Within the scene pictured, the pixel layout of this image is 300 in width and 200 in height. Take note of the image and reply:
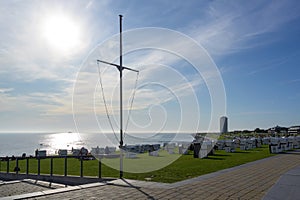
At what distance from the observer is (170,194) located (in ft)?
23.5

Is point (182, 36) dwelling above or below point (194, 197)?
above

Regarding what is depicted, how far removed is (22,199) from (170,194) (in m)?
3.14

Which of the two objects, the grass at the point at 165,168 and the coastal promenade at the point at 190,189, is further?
the grass at the point at 165,168

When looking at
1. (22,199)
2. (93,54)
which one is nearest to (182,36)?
(93,54)

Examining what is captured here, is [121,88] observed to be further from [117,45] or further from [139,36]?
[139,36]

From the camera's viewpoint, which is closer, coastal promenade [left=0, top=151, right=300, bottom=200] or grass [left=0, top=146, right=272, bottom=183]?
coastal promenade [left=0, top=151, right=300, bottom=200]

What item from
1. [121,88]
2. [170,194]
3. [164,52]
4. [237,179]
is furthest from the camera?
[164,52]

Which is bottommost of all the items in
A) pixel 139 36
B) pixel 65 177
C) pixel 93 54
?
pixel 65 177

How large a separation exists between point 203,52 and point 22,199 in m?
8.57

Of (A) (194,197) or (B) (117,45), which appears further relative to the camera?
(B) (117,45)

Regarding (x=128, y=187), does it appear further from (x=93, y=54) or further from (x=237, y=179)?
(x=93, y=54)

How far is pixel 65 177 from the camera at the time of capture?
1118cm

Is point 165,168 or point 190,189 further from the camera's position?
point 165,168

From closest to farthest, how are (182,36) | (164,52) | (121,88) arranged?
1. (121,88)
2. (182,36)
3. (164,52)
